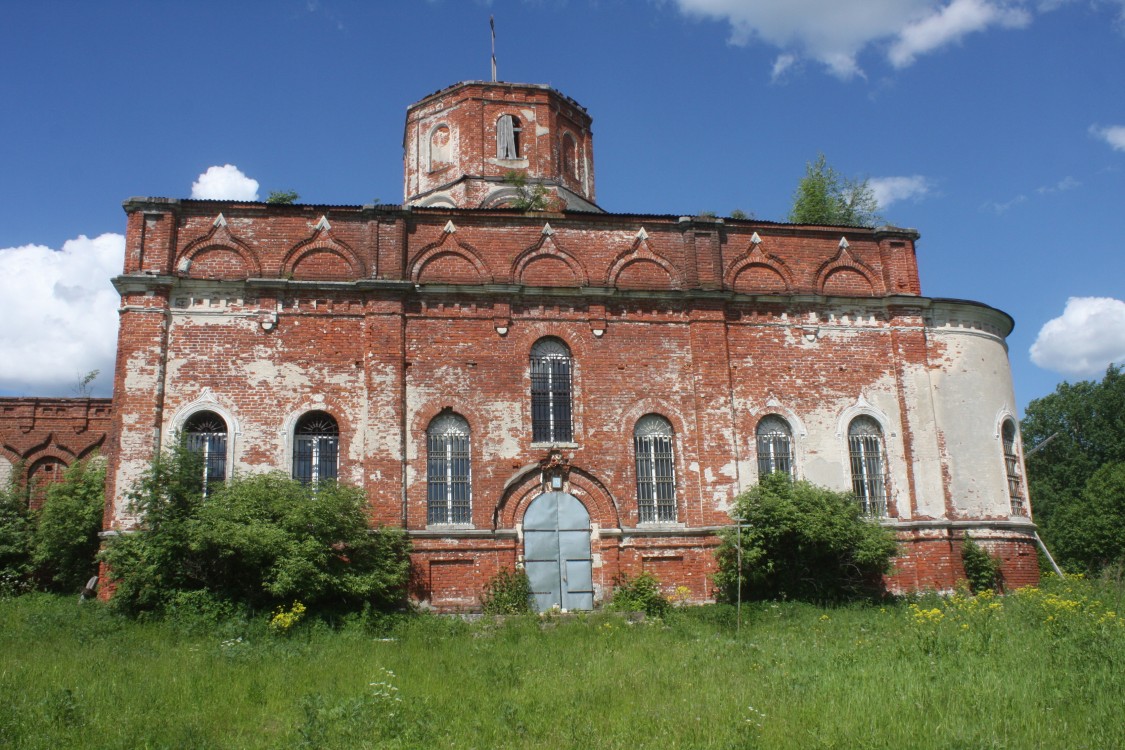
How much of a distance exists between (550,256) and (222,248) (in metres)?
6.70

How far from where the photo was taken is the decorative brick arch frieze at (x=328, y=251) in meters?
19.2

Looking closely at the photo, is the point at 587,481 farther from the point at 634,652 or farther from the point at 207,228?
the point at 207,228

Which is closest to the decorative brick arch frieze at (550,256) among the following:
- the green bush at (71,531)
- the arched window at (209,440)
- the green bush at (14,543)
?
the arched window at (209,440)

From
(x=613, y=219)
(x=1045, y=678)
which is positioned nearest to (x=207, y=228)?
(x=613, y=219)

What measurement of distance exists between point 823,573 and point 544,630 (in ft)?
20.6

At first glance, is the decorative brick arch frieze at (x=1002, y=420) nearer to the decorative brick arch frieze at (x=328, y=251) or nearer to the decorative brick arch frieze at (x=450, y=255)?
the decorative brick arch frieze at (x=450, y=255)

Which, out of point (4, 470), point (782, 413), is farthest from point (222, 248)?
point (782, 413)

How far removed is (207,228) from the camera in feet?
62.4

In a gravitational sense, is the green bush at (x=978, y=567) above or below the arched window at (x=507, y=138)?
below

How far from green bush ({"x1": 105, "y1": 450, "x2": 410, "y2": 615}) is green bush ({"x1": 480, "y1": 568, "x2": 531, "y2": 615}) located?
71.2 inches

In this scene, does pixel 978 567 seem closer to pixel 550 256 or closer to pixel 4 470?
pixel 550 256

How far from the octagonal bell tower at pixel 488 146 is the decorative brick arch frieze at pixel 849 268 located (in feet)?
20.9

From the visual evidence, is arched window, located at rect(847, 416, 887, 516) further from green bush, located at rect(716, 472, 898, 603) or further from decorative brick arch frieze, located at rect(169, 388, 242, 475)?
decorative brick arch frieze, located at rect(169, 388, 242, 475)

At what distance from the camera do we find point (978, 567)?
1948cm
